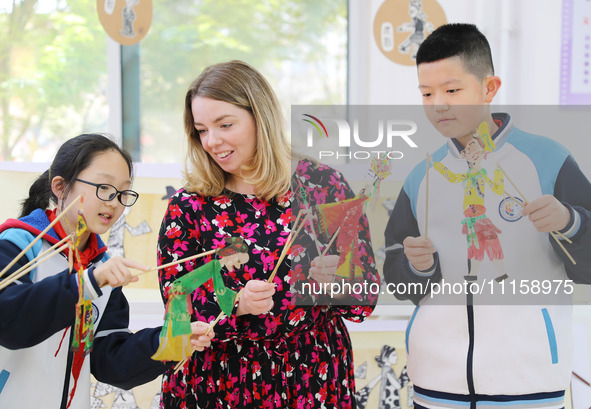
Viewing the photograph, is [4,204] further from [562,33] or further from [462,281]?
[562,33]

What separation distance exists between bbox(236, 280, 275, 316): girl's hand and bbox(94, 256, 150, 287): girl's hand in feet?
0.69

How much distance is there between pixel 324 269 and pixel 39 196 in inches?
24.1

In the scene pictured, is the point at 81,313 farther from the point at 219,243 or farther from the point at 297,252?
the point at 297,252

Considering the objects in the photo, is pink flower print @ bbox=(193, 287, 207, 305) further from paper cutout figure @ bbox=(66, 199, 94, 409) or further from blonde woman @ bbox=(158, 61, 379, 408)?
paper cutout figure @ bbox=(66, 199, 94, 409)

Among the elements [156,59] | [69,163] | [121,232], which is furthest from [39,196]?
[156,59]

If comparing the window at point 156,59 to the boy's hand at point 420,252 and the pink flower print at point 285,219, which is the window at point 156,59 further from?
the boy's hand at point 420,252

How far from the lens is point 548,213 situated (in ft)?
3.46

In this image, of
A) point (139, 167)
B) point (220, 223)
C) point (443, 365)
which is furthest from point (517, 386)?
point (139, 167)

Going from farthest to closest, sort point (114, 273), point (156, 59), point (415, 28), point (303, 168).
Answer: point (156, 59)
point (415, 28)
point (303, 168)
point (114, 273)

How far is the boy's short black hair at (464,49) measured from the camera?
1169mm

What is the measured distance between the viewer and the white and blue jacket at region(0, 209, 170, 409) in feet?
3.26

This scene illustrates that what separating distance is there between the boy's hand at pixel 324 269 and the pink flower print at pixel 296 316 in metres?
0.08

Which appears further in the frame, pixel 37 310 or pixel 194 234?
pixel 194 234

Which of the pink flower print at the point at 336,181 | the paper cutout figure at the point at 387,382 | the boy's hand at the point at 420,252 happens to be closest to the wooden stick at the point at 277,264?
the pink flower print at the point at 336,181
